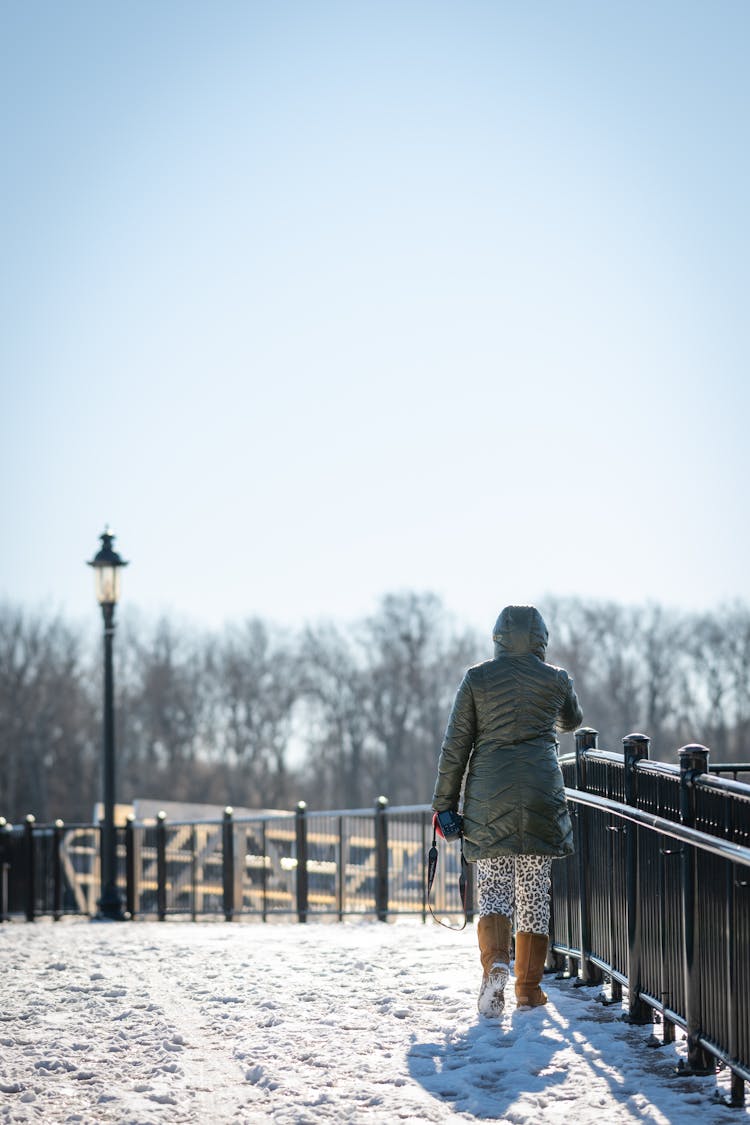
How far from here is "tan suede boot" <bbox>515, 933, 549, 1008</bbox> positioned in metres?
7.70

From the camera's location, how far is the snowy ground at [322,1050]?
6.13 m

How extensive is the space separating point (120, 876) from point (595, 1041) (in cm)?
1925

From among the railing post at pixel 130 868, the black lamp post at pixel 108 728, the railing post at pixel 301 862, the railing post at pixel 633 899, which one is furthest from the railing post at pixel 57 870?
the railing post at pixel 633 899

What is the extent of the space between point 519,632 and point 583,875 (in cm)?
156

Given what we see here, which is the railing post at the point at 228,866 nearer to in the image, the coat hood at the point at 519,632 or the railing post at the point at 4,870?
the railing post at the point at 4,870

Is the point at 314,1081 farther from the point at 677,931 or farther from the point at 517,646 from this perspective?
the point at 517,646

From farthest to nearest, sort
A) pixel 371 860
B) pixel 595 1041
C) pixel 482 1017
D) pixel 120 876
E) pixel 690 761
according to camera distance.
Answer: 1. pixel 120 876
2. pixel 371 860
3. pixel 482 1017
4. pixel 595 1041
5. pixel 690 761

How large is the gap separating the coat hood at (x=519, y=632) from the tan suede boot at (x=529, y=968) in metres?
1.40

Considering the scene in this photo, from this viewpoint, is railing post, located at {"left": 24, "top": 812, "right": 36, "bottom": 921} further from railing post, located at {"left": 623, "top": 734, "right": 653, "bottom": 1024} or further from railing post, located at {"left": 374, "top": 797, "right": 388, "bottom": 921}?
railing post, located at {"left": 623, "top": 734, "right": 653, "bottom": 1024}

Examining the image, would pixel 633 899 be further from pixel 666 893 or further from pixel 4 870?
pixel 4 870

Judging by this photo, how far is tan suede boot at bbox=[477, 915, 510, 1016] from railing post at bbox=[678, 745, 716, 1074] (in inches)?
54.2

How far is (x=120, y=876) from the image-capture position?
2539cm

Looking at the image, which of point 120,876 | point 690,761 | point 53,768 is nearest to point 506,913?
point 690,761

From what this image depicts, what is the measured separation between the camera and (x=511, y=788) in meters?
7.45
